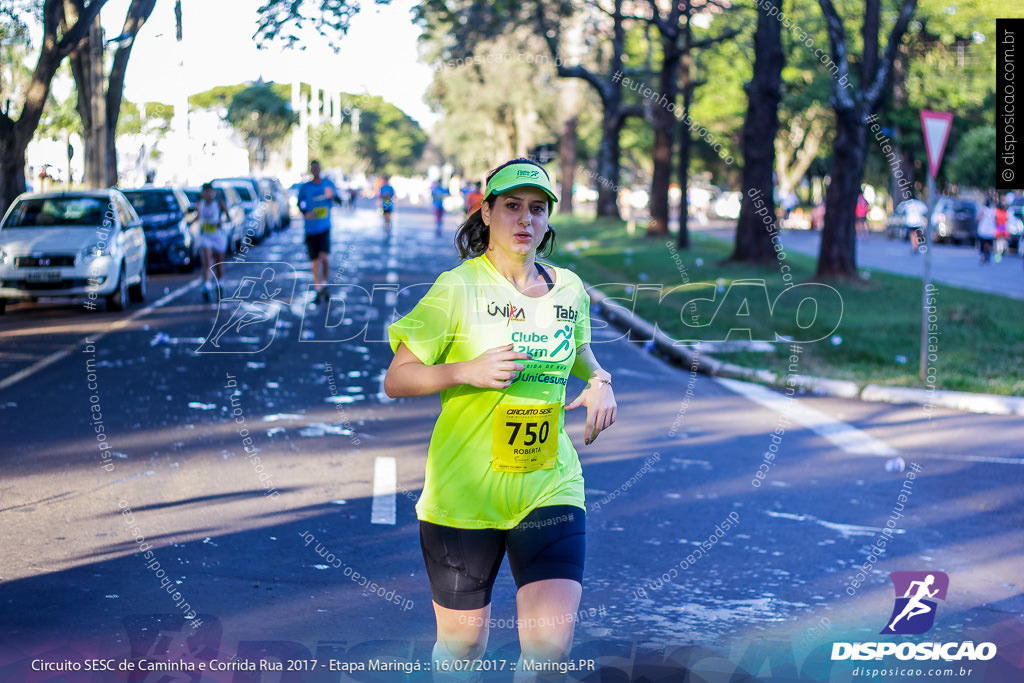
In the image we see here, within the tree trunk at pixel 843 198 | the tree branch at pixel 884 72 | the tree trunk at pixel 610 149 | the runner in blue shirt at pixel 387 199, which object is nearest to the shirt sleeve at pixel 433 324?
the tree branch at pixel 884 72

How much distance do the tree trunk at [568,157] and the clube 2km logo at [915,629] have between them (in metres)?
51.2

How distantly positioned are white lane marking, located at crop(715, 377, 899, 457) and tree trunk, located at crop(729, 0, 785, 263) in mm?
12976

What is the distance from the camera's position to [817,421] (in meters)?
11.2

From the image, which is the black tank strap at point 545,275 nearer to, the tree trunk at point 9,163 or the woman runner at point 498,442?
the woman runner at point 498,442

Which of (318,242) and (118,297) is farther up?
(318,242)

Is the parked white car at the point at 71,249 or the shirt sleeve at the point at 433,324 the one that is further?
the parked white car at the point at 71,249

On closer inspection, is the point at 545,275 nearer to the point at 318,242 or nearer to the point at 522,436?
the point at 522,436

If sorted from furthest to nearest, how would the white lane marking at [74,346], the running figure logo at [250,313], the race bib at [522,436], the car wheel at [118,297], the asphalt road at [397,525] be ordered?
the car wheel at [118,297] < the running figure logo at [250,313] < the white lane marking at [74,346] < the asphalt road at [397,525] < the race bib at [522,436]

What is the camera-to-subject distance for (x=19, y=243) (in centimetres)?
1770

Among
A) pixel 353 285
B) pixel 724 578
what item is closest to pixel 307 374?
pixel 724 578

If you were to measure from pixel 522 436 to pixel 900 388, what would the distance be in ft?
32.1

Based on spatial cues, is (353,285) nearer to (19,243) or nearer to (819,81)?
(19,243)

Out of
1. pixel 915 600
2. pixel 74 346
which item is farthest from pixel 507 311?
pixel 74 346

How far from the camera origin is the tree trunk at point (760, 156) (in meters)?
25.6
